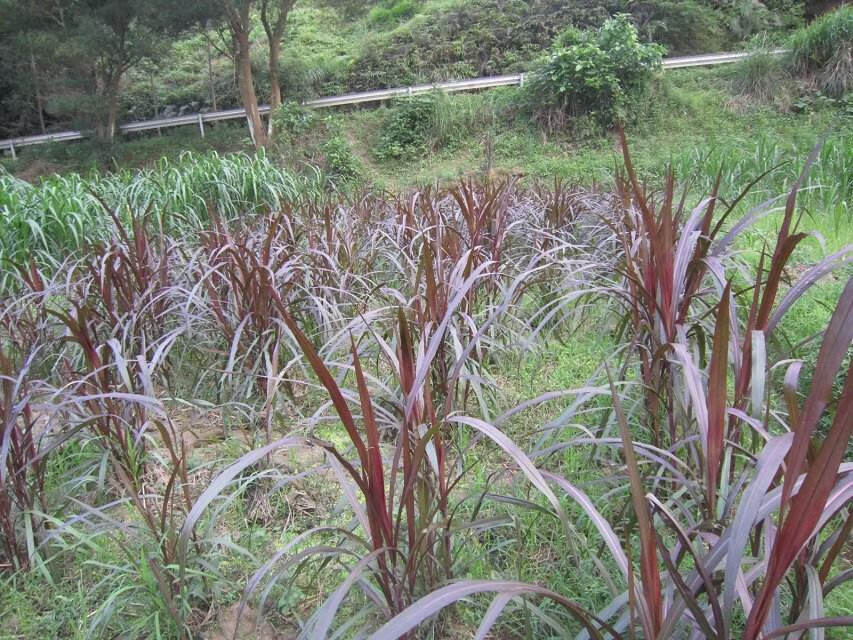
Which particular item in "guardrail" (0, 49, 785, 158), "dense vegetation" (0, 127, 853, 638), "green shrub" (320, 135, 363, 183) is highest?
"guardrail" (0, 49, 785, 158)

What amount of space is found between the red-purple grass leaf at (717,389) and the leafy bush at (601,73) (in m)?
9.76

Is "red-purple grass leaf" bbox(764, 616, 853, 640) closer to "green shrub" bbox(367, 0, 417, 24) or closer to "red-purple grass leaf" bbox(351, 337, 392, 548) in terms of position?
"red-purple grass leaf" bbox(351, 337, 392, 548)

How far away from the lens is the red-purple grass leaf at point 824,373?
541mm

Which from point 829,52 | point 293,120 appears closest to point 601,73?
point 829,52

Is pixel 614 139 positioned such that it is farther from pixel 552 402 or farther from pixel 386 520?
pixel 386 520

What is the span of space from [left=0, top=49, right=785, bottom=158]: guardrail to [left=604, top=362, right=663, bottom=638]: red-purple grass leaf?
11.7m

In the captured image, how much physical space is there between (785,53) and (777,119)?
1.68 metres

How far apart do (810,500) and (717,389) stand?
0.92ft


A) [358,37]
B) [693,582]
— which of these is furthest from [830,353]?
[358,37]

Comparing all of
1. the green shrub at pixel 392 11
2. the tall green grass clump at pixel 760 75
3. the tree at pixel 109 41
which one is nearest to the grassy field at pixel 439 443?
the tall green grass clump at pixel 760 75

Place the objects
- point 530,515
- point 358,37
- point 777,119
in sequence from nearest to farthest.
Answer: point 530,515, point 777,119, point 358,37

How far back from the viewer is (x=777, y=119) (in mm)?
9172

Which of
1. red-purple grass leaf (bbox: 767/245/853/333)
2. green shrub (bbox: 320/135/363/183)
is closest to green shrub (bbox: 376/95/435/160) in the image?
green shrub (bbox: 320/135/363/183)

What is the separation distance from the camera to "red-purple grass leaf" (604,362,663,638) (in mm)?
606
